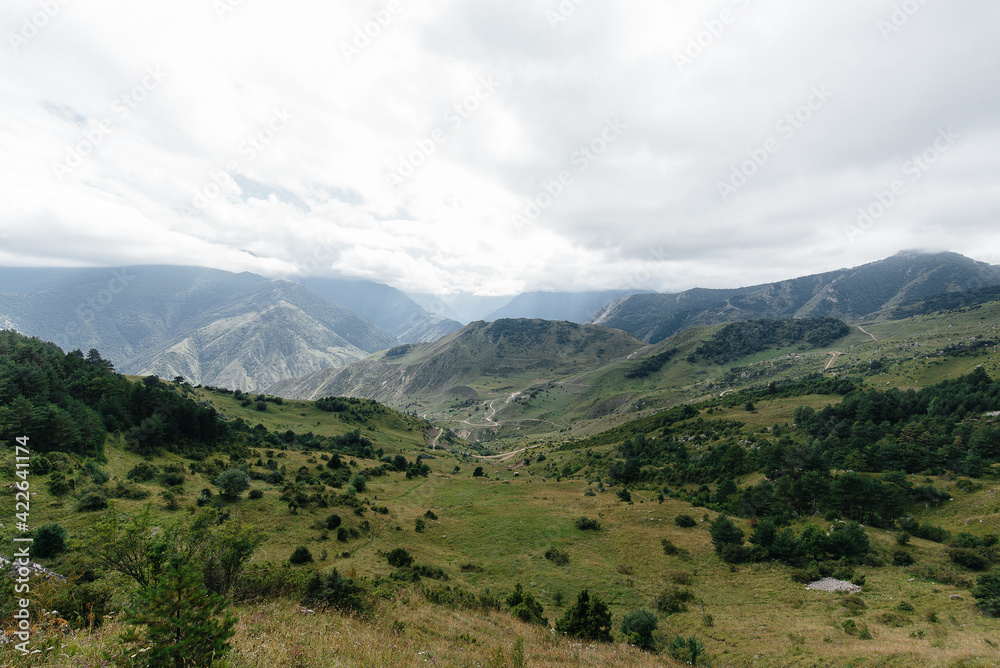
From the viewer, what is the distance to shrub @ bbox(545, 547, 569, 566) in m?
30.6

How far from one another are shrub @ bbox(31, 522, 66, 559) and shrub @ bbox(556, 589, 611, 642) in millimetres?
27328

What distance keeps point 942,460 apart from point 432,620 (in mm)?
68727

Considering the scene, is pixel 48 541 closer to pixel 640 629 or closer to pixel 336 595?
pixel 336 595

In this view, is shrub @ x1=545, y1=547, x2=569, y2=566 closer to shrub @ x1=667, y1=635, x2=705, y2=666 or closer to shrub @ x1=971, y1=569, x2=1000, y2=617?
shrub @ x1=667, y1=635, x2=705, y2=666

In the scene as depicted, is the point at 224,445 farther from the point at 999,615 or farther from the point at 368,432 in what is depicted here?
the point at 999,615

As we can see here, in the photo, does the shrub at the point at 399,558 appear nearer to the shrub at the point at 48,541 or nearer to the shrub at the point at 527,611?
the shrub at the point at 527,611

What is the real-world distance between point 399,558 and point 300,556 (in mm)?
6812

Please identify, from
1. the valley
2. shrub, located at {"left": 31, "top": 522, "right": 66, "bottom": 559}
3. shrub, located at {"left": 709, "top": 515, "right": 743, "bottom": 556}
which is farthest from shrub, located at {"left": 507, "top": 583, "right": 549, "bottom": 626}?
shrub, located at {"left": 31, "top": 522, "right": 66, "bottom": 559}

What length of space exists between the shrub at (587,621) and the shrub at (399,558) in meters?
12.5

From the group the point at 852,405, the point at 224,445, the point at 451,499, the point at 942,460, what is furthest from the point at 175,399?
the point at 852,405

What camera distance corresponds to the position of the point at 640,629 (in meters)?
19.3

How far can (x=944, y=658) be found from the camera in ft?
46.9

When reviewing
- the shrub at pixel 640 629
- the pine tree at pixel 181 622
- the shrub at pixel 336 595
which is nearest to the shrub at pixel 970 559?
the shrub at pixel 640 629

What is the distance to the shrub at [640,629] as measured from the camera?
61.2 feet
